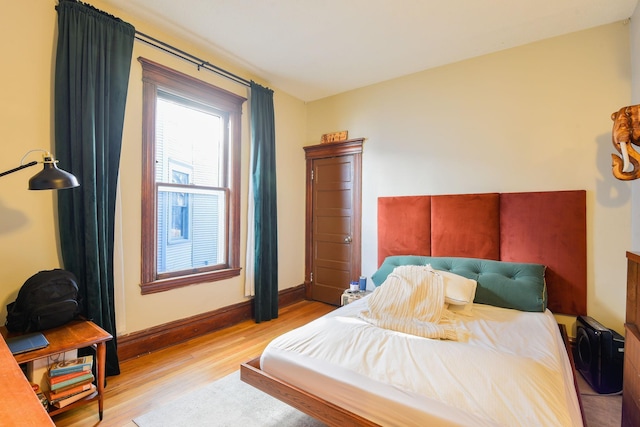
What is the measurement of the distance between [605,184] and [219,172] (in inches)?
141

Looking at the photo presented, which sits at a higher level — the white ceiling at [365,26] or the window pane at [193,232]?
the white ceiling at [365,26]

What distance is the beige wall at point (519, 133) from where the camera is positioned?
7.94 ft

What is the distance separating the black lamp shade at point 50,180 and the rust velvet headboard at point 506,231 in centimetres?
286

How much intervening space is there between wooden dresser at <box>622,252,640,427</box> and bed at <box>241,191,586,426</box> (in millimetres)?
219

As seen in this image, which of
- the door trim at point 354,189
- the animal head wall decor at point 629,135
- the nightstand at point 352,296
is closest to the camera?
the animal head wall decor at point 629,135

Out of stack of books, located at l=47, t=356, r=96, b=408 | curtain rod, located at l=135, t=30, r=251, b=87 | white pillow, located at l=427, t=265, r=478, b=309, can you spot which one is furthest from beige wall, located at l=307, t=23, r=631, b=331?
stack of books, located at l=47, t=356, r=96, b=408

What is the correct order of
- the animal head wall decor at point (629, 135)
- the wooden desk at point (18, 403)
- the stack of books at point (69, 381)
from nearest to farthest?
the wooden desk at point (18, 403) < the stack of books at point (69, 381) < the animal head wall decor at point (629, 135)

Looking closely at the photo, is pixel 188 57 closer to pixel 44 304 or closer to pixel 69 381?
pixel 44 304

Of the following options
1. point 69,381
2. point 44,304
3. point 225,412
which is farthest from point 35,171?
point 225,412

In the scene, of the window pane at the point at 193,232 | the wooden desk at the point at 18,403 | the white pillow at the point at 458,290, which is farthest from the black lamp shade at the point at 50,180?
the white pillow at the point at 458,290

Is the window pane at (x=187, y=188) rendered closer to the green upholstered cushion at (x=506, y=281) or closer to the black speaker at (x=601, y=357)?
the green upholstered cushion at (x=506, y=281)

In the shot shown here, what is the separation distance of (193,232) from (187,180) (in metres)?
0.54

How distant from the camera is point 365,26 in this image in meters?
2.55

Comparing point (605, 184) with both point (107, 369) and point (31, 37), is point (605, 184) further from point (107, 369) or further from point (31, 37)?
point (31, 37)
